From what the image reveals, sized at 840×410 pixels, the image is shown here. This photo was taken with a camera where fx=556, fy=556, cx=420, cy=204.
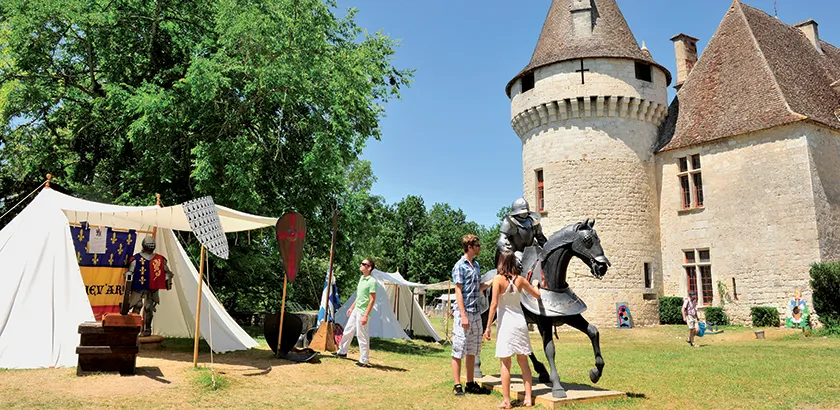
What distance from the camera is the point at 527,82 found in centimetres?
2592

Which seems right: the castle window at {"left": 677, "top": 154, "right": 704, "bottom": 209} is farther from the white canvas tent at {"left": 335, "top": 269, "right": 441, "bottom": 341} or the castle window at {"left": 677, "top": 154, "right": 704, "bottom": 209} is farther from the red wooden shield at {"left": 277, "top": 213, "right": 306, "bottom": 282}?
the red wooden shield at {"left": 277, "top": 213, "right": 306, "bottom": 282}

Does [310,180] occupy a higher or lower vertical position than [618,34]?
lower

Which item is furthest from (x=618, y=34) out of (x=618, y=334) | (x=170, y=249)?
(x=170, y=249)

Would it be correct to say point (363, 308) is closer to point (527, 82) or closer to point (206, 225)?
point (206, 225)

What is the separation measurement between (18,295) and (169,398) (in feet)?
11.0

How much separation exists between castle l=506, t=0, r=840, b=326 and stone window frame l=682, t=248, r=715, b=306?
0.18 feet

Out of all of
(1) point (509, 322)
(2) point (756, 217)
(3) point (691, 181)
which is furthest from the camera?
(3) point (691, 181)

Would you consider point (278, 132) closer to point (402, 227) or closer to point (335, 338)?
point (335, 338)

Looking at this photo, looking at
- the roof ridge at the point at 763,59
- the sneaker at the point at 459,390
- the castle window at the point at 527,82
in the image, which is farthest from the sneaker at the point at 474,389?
the castle window at the point at 527,82

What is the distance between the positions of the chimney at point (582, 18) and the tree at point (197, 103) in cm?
1072

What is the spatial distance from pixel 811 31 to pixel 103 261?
101 feet

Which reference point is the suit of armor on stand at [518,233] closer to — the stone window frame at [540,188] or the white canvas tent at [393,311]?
the white canvas tent at [393,311]

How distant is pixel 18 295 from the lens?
7977 mm

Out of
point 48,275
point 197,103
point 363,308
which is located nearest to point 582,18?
point 197,103
